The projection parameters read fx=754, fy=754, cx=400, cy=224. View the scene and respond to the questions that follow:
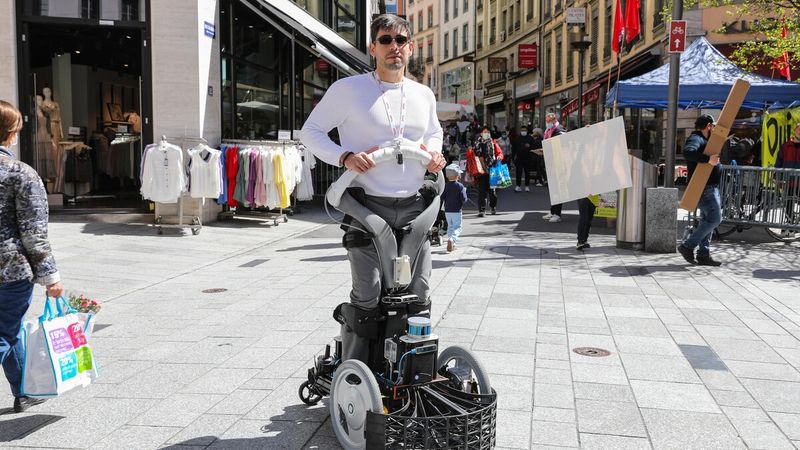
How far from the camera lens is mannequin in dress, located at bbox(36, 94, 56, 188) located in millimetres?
12594

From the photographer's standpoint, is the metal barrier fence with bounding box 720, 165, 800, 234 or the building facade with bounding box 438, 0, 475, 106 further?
the building facade with bounding box 438, 0, 475, 106

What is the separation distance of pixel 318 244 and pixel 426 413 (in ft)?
26.5

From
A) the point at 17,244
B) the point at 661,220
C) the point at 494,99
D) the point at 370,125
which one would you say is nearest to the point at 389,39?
the point at 370,125

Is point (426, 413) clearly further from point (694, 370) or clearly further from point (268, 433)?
point (694, 370)

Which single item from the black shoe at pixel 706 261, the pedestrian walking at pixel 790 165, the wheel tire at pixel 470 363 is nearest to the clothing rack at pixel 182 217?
the black shoe at pixel 706 261

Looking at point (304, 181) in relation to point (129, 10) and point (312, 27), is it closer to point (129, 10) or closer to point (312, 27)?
point (129, 10)

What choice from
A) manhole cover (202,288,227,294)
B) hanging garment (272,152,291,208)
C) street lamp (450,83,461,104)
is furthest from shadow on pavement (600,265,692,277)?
street lamp (450,83,461,104)

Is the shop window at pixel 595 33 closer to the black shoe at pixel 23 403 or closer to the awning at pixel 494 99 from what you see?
the awning at pixel 494 99

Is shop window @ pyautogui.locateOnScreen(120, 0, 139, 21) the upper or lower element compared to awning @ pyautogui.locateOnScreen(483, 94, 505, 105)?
lower

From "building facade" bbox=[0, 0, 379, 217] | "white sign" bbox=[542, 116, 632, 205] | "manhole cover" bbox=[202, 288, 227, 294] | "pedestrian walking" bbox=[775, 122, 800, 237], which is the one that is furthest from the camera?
"building facade" bbox=[0, 0, 379, 217]

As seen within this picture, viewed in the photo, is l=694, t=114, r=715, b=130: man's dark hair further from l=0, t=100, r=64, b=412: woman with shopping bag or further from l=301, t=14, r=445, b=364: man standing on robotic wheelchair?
l=0, t=100, r=64, b=412: woman with shopping bag

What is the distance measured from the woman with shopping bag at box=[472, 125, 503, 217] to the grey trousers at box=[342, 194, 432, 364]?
11061 mm

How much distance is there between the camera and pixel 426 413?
123 inches

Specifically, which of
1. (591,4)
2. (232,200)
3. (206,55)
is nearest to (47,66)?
(206,55)
